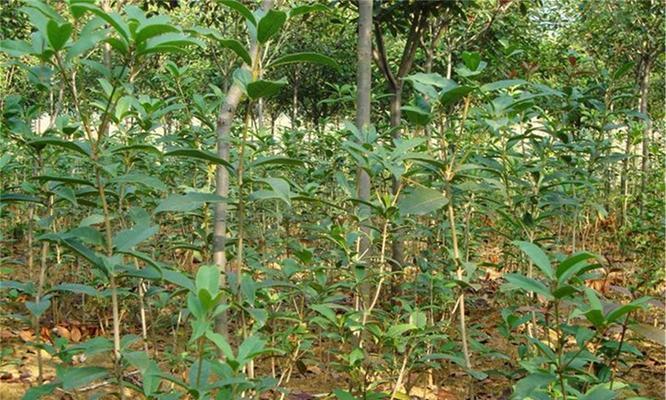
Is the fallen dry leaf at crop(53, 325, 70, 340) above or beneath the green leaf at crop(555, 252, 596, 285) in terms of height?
beneath

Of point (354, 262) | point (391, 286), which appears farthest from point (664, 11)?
point (354, 262)

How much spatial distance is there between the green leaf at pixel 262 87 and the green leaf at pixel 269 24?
134 mm

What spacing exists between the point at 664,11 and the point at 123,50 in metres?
6.72

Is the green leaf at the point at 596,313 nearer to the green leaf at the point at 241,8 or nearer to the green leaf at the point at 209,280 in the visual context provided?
the green leaf at the point at 209,280

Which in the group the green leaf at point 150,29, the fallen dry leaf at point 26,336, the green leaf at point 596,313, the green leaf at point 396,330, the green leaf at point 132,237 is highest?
the green leaf at point 150,29

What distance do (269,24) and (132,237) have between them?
2.11 ft

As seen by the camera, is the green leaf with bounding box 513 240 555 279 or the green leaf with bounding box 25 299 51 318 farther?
the green leaf with bounding box 25 299 51 318

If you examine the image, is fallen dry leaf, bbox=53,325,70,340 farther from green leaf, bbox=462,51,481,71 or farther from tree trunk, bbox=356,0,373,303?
green leaf, bbox=462,51,481,71

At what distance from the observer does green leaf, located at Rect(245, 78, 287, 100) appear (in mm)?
1643

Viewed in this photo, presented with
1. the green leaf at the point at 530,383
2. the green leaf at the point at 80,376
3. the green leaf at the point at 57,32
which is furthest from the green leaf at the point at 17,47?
the green leaf at the point at 530,383

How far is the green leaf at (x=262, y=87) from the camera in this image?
1.64 metres

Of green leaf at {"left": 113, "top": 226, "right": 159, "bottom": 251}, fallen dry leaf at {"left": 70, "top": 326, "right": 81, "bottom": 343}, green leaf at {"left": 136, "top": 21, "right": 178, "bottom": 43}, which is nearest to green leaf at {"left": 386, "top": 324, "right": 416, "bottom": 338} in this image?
green leaf at {"left": 113, "top": 226, "right": 159, "bottom": 251}

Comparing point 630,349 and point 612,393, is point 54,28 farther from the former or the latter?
point 630,349

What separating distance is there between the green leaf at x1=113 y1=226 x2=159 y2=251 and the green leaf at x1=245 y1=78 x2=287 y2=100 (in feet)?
1.38
